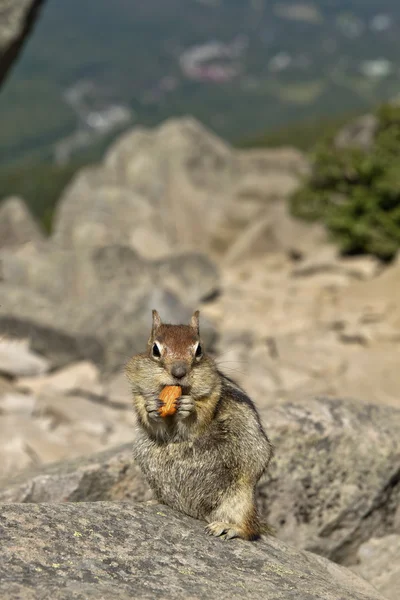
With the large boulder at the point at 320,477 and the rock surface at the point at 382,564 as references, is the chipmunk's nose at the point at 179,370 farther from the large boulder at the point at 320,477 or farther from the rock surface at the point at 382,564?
the rock surface at the point at 382,564

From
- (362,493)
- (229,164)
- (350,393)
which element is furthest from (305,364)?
(229,164)

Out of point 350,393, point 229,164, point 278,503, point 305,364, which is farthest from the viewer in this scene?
point 229,164

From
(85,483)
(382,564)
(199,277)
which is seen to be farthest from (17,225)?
(382,564)

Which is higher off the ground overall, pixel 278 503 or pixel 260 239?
pixel 278 503

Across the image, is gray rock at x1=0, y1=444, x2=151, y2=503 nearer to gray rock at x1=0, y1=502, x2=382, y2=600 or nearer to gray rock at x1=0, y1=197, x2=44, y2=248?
gray rock at x1=0, y1=502, x2=382, y2=600

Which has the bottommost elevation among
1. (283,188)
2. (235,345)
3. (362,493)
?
(283,188)

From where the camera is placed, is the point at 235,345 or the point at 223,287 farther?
the point at 223,287

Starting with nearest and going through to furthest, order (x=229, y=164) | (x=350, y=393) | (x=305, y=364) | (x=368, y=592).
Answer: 1. (x=368, y=592)
2. (x=350, y=393)
3. (x=305, y=364)
4. (x=229, y=164)

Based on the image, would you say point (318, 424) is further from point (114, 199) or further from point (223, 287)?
point (114, 199)
